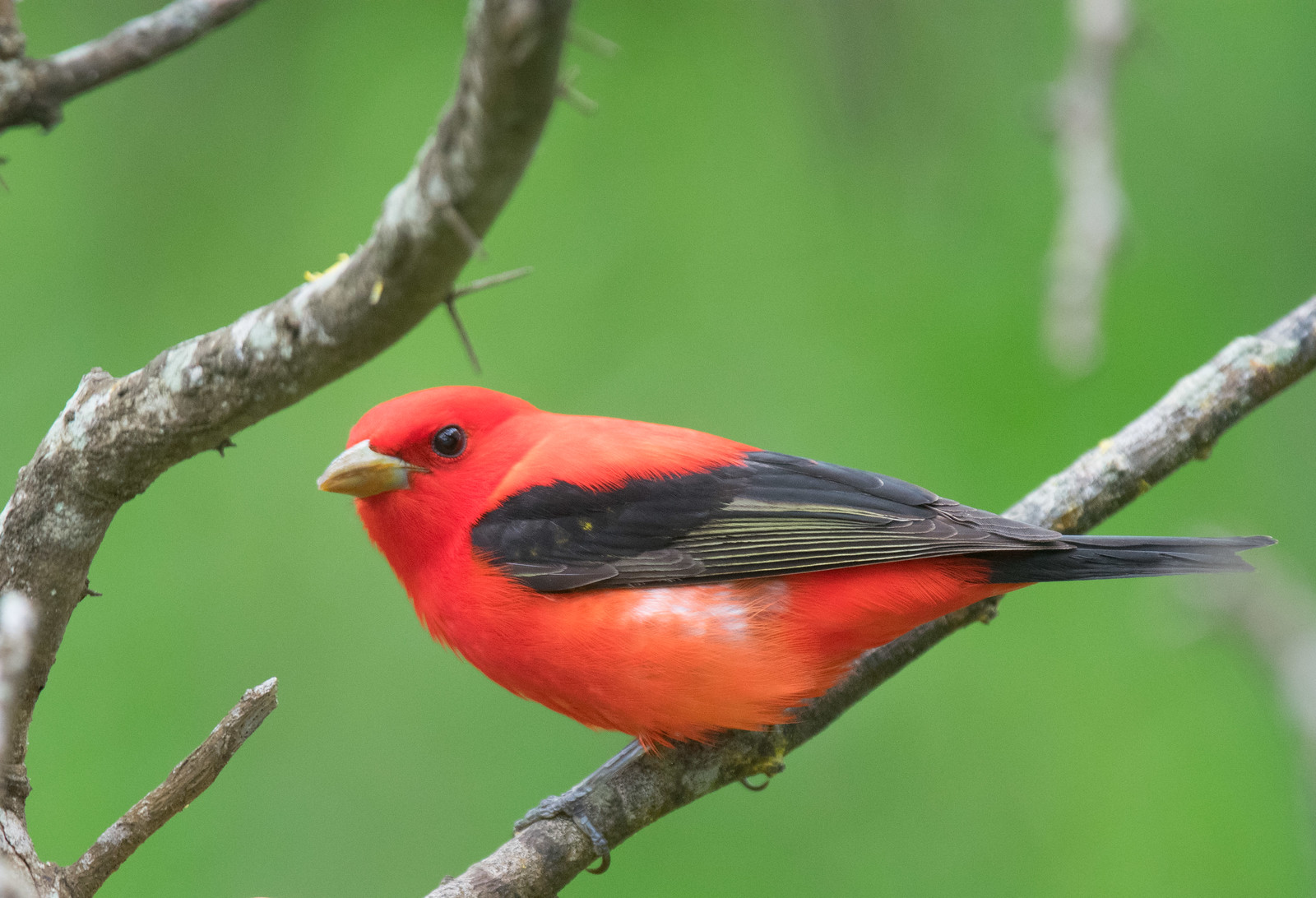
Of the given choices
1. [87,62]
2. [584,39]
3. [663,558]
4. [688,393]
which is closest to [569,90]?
[584,39]

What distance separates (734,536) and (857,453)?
2564 mm

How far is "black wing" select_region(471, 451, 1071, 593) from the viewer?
3150mm

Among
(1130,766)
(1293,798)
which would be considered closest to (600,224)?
(1130,766)

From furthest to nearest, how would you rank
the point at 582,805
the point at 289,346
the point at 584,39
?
the point at 582,805 < the point at 289,346 < the point at 584,39

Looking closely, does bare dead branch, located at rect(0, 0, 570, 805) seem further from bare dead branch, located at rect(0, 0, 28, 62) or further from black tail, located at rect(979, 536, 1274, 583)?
black tail, located at rect(979, 536, 1274, 583)

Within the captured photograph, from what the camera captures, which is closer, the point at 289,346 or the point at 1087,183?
Result: the point at 289,346

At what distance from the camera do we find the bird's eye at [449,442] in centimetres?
339

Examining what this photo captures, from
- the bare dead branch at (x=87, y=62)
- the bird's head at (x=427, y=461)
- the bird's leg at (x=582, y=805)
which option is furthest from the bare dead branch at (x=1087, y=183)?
the bare dead branch at (x=87, y=62)

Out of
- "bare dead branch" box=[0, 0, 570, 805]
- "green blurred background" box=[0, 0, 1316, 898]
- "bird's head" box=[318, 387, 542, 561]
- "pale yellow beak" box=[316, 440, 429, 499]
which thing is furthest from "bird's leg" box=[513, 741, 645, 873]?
"green blurred background" box=[0, 0, 1316, 898]

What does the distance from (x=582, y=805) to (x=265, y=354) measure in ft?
5.15

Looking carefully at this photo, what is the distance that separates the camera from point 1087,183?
10.8 ft

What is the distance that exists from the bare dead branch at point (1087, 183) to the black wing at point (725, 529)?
0.60 m

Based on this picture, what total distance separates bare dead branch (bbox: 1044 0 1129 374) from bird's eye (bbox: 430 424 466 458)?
5.67 ft

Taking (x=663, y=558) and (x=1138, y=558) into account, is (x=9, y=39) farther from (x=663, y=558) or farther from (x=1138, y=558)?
(x=1138, y=558)
